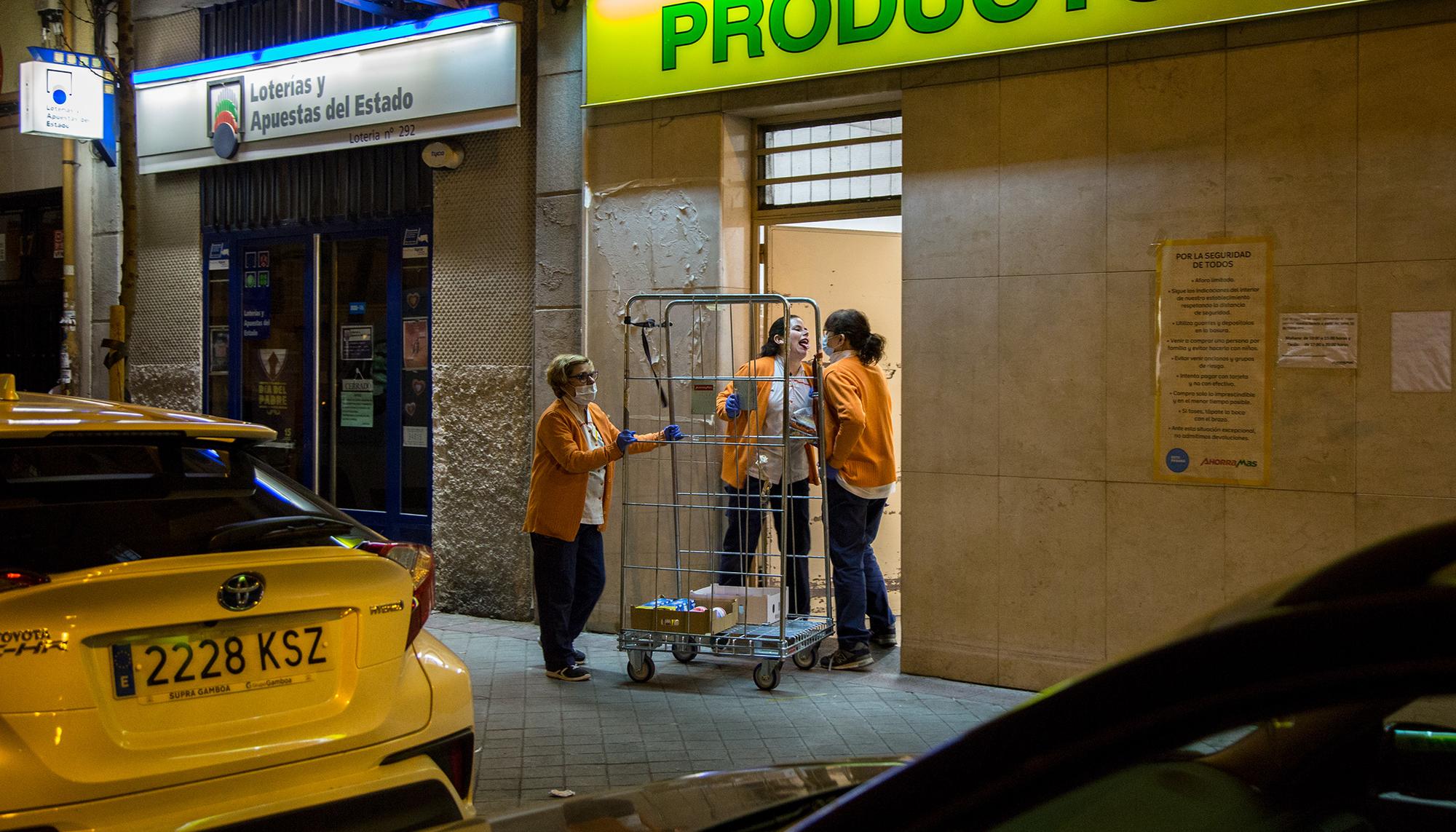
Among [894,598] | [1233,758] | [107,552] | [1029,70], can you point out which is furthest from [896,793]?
[894,598]

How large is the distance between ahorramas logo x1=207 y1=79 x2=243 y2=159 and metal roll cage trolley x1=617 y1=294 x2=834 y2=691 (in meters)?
4.20

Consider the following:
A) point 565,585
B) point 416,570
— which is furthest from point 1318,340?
point 416,570

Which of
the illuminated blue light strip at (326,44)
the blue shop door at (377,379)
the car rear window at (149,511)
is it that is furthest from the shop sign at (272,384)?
the car rear window at (149,511)

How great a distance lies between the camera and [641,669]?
700cm

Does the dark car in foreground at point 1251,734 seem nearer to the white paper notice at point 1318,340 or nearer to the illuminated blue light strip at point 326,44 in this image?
the white paper notice at point 1318,340

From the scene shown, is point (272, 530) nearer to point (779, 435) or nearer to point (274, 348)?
point (779, 435)

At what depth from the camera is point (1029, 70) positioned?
6727mm

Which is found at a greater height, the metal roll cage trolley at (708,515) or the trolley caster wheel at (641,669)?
the metal roll cage trolley at (708,515)

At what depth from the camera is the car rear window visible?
2982 millimetres

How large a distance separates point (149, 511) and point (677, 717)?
3.55 m

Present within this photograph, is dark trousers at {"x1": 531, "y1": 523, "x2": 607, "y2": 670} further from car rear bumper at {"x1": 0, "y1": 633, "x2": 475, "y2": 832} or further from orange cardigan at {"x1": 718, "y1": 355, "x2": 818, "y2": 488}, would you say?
car rear bumper at {"x1": 0, "y1": 633, "x2": 475, "y2": 832}

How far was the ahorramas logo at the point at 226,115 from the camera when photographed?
994 cm

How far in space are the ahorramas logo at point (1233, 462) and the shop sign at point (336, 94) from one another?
5.09 m

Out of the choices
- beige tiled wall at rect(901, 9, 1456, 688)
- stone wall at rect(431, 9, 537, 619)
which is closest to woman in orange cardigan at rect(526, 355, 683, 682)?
stone wall at rect(431, 9, 537, 619)
